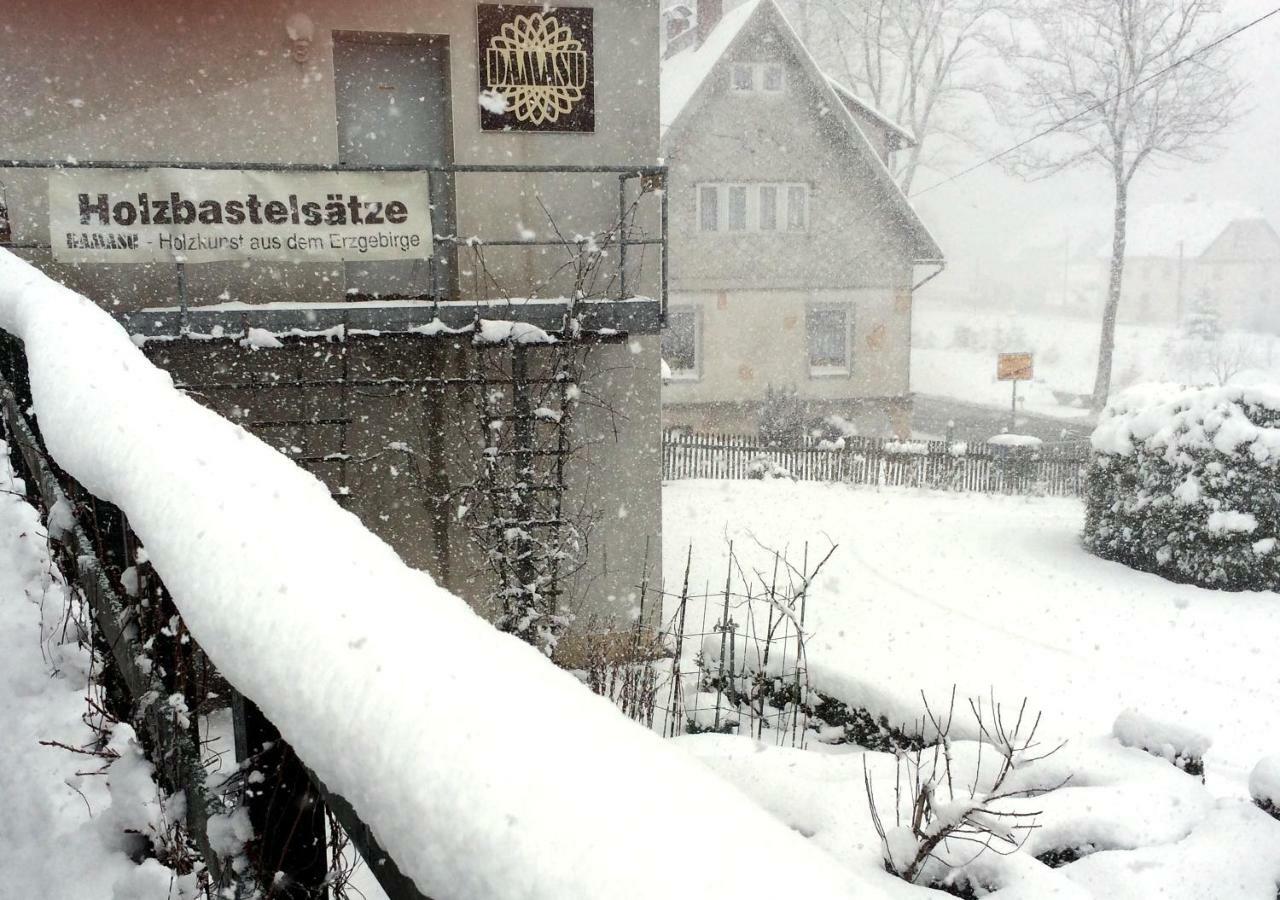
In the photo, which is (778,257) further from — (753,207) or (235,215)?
(235,215)

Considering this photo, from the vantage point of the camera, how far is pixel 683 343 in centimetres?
2741

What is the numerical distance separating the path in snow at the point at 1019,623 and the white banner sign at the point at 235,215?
218 inches

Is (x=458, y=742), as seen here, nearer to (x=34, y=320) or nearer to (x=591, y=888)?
(x=591, y=888)

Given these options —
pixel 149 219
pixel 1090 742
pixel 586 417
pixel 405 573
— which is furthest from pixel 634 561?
pixel 405 573

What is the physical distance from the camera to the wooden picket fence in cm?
2188

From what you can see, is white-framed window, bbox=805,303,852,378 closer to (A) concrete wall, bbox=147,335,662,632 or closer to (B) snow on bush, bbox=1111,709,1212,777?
(A) concrete wall, bbox=147,335,662,632

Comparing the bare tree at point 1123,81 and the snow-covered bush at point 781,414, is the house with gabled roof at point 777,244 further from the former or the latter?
the bare tree at point 1123,81

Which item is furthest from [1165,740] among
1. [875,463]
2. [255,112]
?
[875,463]

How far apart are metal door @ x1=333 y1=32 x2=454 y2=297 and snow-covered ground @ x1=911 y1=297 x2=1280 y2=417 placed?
33810mm

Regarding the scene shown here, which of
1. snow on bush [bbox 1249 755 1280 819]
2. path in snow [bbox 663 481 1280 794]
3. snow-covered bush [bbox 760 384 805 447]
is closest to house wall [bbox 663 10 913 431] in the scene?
snow-covered bush [bbox 760 384 805 447]

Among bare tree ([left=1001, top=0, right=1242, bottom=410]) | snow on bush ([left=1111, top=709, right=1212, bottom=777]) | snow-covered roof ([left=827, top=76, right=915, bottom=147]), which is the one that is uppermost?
bare tree ([left=1001, top=0, right=1242, bottom=410])

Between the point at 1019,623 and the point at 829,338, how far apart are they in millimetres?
17542

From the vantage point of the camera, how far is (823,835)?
211 inches

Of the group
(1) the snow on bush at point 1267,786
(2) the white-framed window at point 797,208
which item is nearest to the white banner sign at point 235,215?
(1) the snow on bush at point 1267,786
